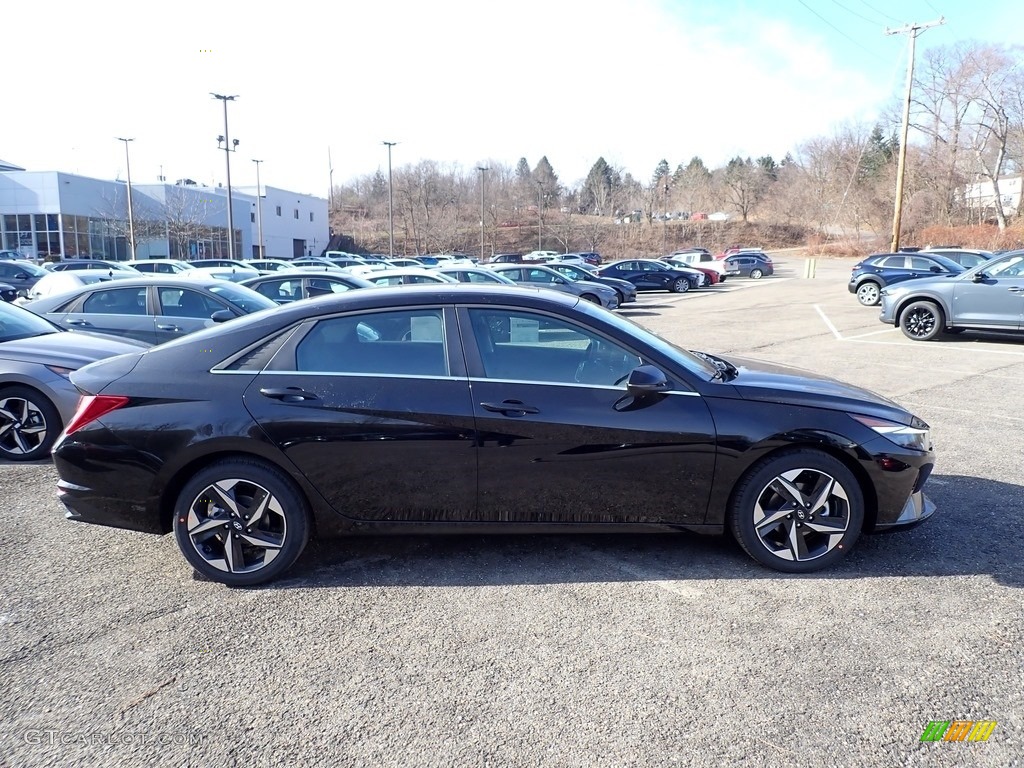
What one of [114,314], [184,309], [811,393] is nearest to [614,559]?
[811,393]

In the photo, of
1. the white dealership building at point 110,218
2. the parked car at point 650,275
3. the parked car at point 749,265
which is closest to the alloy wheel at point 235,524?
the parked car at point 650,275

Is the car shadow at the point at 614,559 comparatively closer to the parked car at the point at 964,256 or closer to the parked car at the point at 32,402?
the parked car at the point at 32,402

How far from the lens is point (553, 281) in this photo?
22.5m

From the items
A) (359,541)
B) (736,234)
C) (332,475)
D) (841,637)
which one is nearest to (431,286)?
(332,475)

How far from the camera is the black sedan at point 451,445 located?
12.6ft

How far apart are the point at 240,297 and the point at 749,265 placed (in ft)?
139

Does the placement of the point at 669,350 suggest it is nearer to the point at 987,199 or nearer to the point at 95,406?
the point at 95,406

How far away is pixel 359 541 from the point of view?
4480 millimetres

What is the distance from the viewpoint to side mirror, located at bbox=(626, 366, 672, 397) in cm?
384

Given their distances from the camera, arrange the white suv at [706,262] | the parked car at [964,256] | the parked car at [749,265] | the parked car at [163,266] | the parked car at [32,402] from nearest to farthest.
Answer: the parked car at [32,402]
the parked car at [964,256]
the parked car at [163,266]
the white suv at [706,262]
the parked car at [749,265]

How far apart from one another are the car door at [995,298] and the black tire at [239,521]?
13351 mm

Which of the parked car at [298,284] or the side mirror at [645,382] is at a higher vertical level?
the parked car at [298,284]

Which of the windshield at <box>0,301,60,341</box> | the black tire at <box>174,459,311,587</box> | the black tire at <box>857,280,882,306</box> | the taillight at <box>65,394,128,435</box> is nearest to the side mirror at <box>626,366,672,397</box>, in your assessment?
the black tire at <box>174,459,311,587</box>

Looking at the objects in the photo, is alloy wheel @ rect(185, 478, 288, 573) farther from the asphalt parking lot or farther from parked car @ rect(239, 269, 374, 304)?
parked car @ rect(239, 269, 374, 304)
